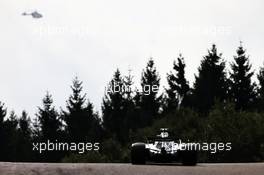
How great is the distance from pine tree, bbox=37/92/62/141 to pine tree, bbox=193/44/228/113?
1731cm

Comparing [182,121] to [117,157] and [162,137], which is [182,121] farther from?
[162,137]

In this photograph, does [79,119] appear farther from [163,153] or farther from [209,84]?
[163,153]

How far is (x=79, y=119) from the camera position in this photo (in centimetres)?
9819

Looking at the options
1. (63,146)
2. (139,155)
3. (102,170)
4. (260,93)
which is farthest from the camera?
(260,93)

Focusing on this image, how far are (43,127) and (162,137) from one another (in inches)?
2669

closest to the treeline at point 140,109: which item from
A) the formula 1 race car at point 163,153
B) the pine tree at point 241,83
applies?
the pine tree at point 241,83

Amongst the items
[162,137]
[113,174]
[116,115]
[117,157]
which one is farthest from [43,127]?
[113,174]

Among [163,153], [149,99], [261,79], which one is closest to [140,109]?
[149,99]

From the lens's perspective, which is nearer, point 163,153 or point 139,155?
point 139,155

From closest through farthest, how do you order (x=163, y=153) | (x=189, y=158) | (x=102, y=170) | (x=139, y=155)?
1. (x=102, y=170)
2. (x=189, y=158)
3. (x=139, y=155)
4. (x=163, y=153)

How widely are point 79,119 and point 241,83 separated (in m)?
20.0

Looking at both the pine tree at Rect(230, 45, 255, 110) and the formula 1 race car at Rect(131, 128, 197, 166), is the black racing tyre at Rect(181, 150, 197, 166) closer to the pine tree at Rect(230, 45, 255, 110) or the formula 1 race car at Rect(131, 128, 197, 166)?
the formula 1 race car at Rect(131, 128, 197, 166)

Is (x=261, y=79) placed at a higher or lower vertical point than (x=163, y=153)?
higher

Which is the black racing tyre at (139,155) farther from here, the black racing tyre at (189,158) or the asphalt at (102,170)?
the asphalt at (102,170)
